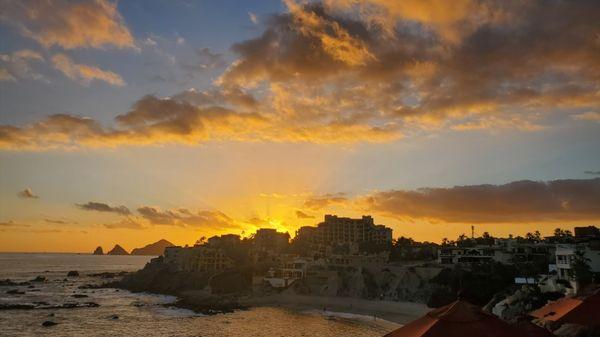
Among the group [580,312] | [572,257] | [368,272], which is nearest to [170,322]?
[368,272]

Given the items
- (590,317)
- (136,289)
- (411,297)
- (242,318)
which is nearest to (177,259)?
(136,289)

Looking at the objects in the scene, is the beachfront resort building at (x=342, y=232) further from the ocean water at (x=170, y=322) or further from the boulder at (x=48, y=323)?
the boulder at (x=48, y=323)

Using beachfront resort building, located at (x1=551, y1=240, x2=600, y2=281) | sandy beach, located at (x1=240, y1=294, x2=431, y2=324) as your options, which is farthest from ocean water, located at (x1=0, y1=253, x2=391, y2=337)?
beachfront resort building, located at (x1=551, y1=240, x2=600, y2=281)

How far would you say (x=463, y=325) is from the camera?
8953 mm

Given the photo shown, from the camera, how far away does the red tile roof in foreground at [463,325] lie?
8.77 metres

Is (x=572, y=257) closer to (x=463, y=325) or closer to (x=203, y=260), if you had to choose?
(x=463, y=325)

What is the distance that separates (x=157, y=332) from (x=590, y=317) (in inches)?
2249

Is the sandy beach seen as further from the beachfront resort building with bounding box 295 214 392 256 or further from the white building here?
the beachfront resort building with bounding box 295 214 392 256

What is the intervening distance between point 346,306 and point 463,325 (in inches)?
3120

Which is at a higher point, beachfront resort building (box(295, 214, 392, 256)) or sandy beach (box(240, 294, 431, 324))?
beachfront resort building (box(295, 214, 392, 256))

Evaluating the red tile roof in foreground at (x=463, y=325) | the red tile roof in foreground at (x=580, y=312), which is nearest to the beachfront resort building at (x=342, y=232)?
the red tile roof in foreground at (x=580, y=312)

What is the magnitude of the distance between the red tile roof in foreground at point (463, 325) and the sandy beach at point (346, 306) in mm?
61076

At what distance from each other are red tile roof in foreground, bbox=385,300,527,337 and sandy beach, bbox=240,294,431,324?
61.1 m

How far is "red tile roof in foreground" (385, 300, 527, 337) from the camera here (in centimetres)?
877
